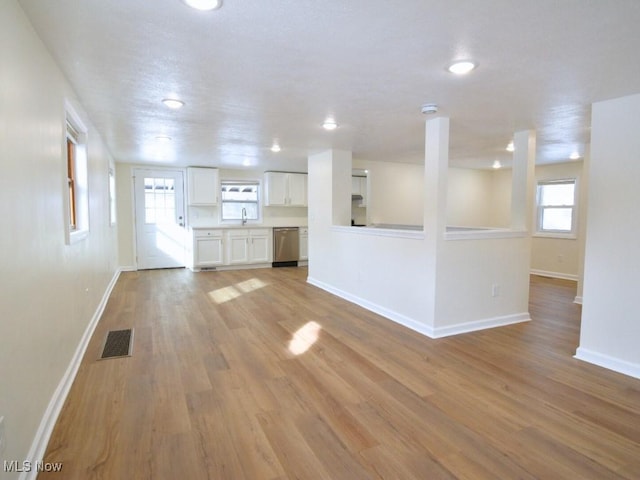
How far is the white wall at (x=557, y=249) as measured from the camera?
641 centimetres

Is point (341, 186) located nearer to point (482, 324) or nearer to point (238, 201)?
point (482, 324)

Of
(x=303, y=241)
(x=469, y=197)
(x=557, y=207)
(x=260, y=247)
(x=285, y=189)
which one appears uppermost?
(x=285, y=189)

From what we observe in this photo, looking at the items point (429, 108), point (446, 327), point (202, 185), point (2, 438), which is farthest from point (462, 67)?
point (202, 185)

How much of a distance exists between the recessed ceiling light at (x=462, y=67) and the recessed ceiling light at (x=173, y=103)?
2109 mm

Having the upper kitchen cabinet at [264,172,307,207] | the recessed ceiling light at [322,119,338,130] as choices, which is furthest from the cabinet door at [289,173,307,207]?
the recessed ceiling light at [322,119,338,130]

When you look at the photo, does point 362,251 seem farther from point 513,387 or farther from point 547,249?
point 547,249

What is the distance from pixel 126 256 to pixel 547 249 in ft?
26.5

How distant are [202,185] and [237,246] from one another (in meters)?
1.41

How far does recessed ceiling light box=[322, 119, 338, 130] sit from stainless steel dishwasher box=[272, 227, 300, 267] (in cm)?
397

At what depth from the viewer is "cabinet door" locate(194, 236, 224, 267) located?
23.1ft

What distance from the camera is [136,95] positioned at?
9.40ft

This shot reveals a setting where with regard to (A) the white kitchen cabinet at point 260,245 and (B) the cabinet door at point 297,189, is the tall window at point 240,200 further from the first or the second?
(B) the cabinet door at point 297,189

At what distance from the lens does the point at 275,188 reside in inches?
306

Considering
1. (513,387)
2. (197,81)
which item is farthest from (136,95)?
(513,387)
